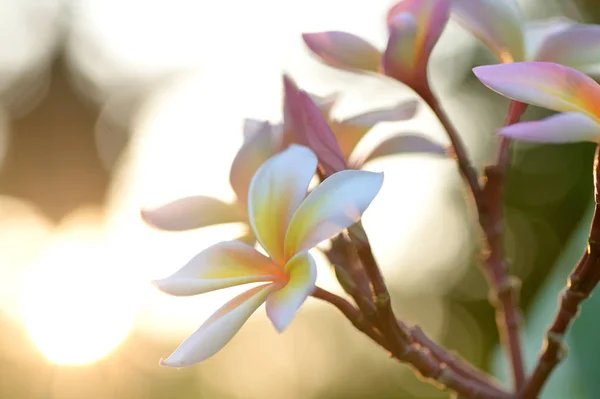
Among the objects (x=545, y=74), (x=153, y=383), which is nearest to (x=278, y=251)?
(x=545, y=74)

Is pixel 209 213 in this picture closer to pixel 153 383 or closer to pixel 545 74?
pixel 545 74

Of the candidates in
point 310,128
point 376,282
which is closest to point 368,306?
point 376,282

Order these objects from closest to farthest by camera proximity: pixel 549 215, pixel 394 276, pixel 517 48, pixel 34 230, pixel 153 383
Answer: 1. pixel 517 48
2. pixel 549 215
3. pixel 34 230
4. pixel 153 383
5. pixel 394 276

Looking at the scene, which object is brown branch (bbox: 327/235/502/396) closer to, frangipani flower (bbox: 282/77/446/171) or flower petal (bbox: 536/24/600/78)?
frangipani flower (bbox: 282/77/446/171)

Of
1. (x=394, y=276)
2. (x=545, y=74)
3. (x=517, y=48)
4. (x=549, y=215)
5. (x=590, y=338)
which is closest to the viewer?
(x=545, y=74)

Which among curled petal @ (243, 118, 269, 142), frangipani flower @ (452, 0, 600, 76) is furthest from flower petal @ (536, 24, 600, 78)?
curled petal @ (243, 118, 269, 142)

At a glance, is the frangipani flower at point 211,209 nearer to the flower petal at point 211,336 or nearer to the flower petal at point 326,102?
the flower petal at point 326,102

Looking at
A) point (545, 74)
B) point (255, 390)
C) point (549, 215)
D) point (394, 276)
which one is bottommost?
point (255, 390)

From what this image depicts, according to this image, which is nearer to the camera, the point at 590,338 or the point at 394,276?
the point at 590,338
